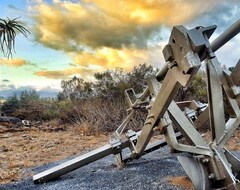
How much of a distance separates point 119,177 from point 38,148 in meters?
4.59

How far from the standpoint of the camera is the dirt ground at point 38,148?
19.4 ft

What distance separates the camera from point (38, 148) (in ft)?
28.6

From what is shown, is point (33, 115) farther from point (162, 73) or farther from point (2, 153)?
point (162, 73)

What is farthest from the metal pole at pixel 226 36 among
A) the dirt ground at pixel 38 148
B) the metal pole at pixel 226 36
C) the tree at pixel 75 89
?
the tree at pixel 75 89

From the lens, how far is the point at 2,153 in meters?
8.12

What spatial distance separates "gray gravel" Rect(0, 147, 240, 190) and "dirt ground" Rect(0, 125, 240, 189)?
Result: 12.6 inches

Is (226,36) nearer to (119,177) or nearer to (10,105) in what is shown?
(119,177)

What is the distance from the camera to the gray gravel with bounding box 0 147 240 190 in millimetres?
4234

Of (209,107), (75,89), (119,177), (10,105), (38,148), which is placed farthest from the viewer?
(10,105)

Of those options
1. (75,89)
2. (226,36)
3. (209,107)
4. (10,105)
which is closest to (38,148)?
(209,107)

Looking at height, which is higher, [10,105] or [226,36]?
[10,105]

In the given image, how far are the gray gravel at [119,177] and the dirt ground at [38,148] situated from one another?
0.32m

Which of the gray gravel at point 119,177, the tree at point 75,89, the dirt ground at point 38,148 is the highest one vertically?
the tree at point 75,89

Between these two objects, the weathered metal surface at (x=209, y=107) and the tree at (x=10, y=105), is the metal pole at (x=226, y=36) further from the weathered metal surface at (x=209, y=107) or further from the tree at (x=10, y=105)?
the tree at (x=10, y=105)
